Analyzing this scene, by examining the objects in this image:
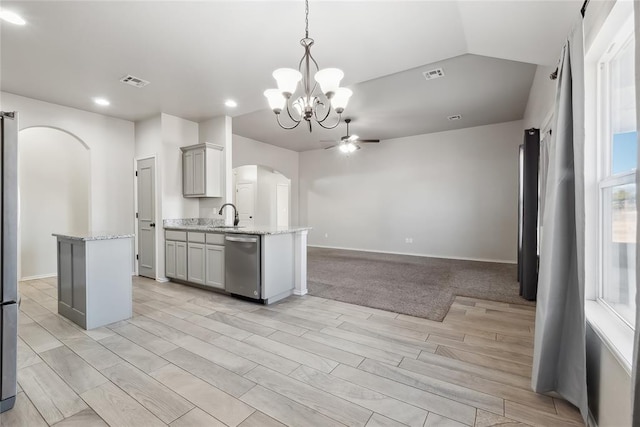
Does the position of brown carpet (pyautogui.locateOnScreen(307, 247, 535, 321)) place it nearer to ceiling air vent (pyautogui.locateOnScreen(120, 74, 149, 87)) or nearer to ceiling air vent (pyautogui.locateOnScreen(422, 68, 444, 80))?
ceiling air vent (pyautogui.locateOnScreen(422, 68, 444, 80))

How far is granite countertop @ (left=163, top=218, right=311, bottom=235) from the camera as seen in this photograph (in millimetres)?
3654

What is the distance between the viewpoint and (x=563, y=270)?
1.72m

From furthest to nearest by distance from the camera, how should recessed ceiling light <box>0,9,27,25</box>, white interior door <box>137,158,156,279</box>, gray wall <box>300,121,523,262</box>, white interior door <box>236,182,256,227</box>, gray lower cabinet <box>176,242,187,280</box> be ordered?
1. white interior door <box>236,182,256,227</box>
2. gray wall <box>300,121,523,262</box>
3. white interior door <box>137,158,156,279</box>
4. gray lower cabinet <box>176,242,187,280</box>
5. recessed ceiling light <box>0,9,27,25</box>

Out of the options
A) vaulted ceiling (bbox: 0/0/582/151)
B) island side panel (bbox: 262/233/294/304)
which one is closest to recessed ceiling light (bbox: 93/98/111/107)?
vaulted ceiling (bbox: 0/0/582/151)

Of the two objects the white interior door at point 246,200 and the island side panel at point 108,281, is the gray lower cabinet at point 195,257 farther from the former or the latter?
the white interior door at point 246,200

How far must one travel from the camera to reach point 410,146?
23.7ft

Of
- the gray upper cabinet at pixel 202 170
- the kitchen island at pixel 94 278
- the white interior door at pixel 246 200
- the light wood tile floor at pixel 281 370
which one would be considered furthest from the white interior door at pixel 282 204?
the kitchen island at pixel 94 278

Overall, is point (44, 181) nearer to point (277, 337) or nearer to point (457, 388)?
point (277, 337)

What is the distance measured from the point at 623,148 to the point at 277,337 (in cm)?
280

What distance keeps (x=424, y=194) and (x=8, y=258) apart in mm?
7030

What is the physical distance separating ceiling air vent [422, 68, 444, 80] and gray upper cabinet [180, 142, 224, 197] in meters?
3.38

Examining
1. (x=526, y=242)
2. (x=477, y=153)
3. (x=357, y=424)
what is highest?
(x=477, y=153)

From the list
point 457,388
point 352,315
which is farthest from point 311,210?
point 457,388

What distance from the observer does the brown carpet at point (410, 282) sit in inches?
143
